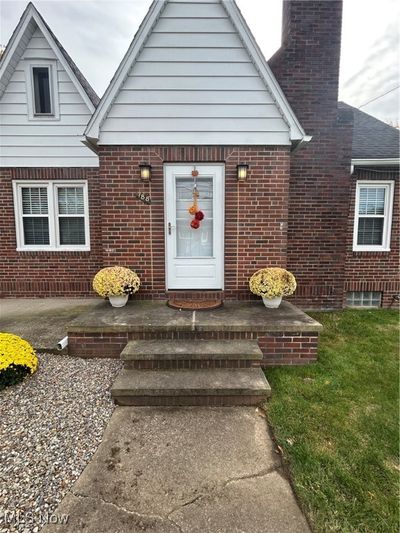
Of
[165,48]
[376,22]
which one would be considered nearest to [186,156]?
[165,48]

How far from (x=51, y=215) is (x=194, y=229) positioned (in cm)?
356

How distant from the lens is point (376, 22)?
6.46 meters

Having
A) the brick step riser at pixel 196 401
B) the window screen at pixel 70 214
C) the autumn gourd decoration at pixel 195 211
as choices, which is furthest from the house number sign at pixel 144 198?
the brick step riser at pixel 196 401

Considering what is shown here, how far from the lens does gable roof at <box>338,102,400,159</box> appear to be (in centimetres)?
598

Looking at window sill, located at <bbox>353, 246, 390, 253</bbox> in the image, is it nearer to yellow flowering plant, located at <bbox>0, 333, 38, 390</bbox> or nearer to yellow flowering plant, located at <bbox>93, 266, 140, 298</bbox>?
yellow flowering plant, located at <bbox>93, 266, 140, 298</bbox>

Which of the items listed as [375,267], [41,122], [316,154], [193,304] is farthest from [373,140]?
[41,122]

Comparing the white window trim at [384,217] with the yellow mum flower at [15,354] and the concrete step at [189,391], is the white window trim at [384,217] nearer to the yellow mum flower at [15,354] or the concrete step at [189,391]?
the concrete step at [189,391]

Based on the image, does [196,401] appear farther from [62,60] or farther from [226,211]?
[62,60]

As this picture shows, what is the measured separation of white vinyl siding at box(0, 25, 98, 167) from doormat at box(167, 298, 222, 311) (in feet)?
A: 12.2

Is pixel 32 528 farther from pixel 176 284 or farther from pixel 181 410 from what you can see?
pixel 176 284

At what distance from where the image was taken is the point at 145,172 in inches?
181

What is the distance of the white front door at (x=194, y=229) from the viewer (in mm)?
4777

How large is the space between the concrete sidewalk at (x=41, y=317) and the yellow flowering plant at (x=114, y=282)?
871mm

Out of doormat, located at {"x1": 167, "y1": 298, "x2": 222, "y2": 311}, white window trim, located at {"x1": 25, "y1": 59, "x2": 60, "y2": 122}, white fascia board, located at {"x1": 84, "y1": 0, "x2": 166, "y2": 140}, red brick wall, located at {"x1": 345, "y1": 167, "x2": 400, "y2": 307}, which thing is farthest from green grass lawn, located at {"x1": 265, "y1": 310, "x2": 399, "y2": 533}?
white window trim, located at {"x1": 25, "y1": 59, "x2": 60, "y2": 122}
